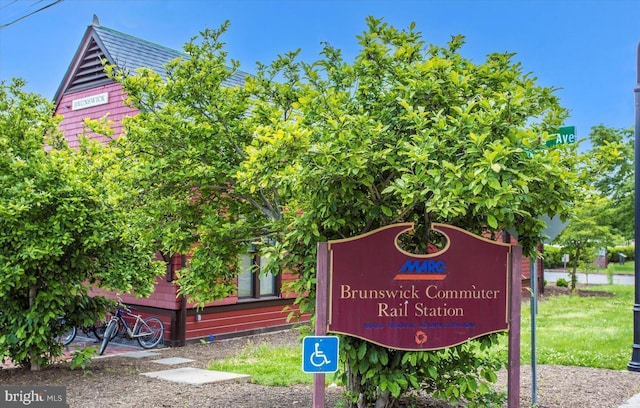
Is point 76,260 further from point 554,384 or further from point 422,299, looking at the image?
point 554,384

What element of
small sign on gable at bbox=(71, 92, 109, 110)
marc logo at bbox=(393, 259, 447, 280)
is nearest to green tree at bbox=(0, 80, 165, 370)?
marc logo at bbox=(393, 259, 447, 280)

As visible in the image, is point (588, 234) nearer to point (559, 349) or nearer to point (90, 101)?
point (559, 349)

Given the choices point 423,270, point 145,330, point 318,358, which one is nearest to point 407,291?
point 423,270

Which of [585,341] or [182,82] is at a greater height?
[182,82]

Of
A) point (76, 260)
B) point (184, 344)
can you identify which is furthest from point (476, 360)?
point (184, 344)

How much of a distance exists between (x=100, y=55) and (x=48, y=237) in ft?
27.2

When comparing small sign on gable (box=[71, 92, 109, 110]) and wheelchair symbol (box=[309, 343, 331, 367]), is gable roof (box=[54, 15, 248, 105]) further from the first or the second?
wheelchair symbol (box=[309, 343, 331, 367])

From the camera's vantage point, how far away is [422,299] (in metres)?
4.77

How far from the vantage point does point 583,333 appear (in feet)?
41.1

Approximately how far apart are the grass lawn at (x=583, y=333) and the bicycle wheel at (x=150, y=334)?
703cm

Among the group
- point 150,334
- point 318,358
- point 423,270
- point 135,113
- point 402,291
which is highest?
point 135,113

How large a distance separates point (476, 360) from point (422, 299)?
39.7 inches

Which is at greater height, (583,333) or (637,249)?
(637,249)

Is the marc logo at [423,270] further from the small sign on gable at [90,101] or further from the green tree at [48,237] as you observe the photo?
the small sign on gable at [90,101]
